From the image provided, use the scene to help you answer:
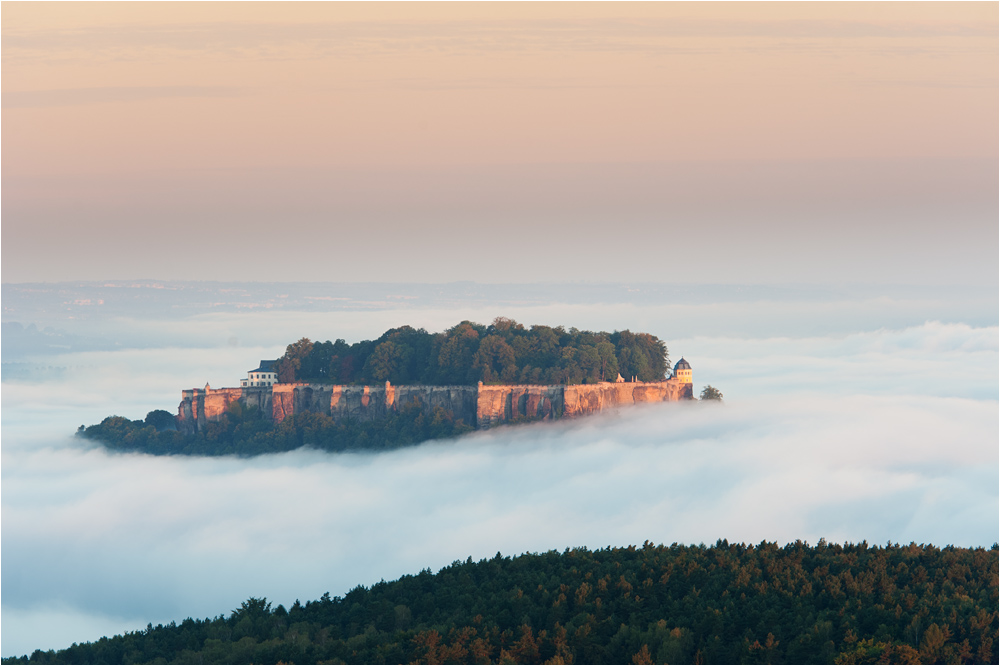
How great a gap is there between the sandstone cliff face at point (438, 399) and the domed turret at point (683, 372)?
42cm

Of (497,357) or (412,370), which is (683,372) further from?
(412,370)

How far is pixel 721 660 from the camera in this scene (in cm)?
3962

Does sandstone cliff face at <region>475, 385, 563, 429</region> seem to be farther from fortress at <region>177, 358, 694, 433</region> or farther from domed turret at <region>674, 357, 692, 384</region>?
domed turret at <region>674, 357, 692, 384</region>

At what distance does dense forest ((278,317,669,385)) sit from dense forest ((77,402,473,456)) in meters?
Answer: 2.89

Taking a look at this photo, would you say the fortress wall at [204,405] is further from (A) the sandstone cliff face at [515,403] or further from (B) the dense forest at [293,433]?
(A) the sandstone cliff face at [515,403]

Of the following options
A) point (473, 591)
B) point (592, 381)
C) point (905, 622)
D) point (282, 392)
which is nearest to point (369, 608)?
point (473, 591)

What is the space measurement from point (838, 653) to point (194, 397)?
78809mm

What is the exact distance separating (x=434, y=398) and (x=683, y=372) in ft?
56.8

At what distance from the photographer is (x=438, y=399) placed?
345 ft

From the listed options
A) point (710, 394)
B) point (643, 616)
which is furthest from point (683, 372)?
point (643, 616)

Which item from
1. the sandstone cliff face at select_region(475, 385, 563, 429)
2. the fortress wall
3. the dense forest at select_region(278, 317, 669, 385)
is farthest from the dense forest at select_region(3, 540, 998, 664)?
the fortress wall

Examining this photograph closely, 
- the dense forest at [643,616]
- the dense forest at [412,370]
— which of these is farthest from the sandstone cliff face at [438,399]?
the dense forest at [643,616]

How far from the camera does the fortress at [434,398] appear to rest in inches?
3969

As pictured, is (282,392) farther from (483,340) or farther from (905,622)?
(905,622)
